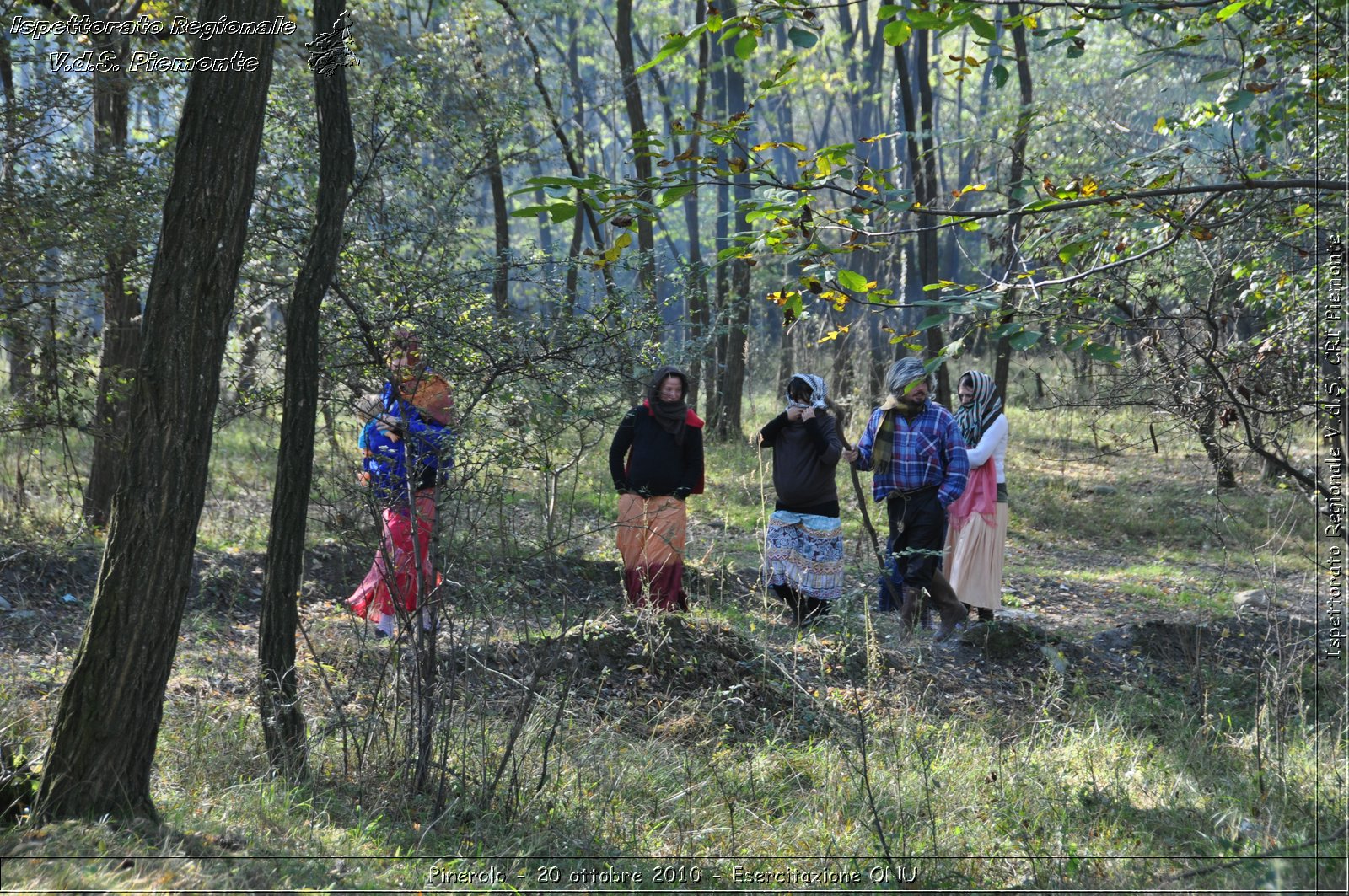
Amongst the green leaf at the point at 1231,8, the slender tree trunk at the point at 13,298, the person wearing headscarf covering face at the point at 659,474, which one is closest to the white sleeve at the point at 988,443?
the person wearing headscarf covering face at the point at 659,474

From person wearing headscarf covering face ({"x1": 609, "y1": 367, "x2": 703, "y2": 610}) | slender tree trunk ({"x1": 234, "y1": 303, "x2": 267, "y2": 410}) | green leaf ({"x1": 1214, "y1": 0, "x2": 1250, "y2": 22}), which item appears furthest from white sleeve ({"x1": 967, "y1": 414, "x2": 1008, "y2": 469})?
slender tree trunk ({"x1": 234, "y1": 303, "x2": 267, "y2": 410})

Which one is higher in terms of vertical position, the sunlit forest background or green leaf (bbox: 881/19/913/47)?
green leaf (bbox: 881/19/913/47)

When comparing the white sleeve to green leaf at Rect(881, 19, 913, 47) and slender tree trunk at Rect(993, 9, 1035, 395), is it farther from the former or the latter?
green leaf at Rect(881, 19, 913, 47)

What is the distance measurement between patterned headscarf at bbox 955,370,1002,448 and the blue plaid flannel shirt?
1.12ft

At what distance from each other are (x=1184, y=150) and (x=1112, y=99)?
18.0 m

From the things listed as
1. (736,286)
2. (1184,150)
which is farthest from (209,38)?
(736,286)

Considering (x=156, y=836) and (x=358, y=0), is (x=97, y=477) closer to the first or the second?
(x=358, y=0)

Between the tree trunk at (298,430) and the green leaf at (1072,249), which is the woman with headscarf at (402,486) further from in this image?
the green leaf at (1072,249)

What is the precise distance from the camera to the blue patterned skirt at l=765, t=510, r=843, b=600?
699 cm

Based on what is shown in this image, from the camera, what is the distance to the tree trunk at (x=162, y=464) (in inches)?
121

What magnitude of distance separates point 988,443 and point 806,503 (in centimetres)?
141

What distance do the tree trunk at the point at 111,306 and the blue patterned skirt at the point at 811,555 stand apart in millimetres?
4312

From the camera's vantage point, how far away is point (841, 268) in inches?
130

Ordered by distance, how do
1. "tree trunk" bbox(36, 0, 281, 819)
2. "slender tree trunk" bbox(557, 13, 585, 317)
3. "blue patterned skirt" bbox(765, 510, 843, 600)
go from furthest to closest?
"blue patterned skirt" bbox(765, 510, 843, 600), "slender tree trunk" bbox(557, 13, 585, 317), "tree trunk" bbox(36, 0, 281, 819)
